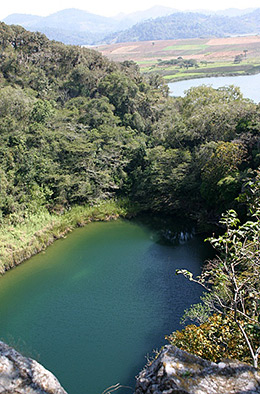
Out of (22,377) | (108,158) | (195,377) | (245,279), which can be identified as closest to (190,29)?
(108,158)

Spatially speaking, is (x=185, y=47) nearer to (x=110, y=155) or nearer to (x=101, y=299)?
(x=110, y=155)

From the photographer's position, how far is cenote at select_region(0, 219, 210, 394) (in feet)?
32.3

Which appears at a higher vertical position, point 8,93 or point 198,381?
point 8,93

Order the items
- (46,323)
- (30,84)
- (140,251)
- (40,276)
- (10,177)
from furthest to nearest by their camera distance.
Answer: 1. (30,84)
2. (10,177)
3. (140,251)
4. (40,276)
5. (46,323)

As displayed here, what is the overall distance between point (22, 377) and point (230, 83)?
137 ft

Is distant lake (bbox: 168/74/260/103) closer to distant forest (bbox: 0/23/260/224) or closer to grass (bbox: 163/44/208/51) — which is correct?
distant forest (bbox: 0/23/260/224)

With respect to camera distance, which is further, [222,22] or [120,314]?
[222,22]

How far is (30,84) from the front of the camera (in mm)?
23656

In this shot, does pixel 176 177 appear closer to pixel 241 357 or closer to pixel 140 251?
pixel 140 251

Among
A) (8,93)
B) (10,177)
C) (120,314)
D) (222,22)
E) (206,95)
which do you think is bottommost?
(120,314)

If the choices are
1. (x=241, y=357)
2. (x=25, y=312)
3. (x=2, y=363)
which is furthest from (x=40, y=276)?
(x=2, y=363)

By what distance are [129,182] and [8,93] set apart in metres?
8.27

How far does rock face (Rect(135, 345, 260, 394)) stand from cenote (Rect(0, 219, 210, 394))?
6425 mm

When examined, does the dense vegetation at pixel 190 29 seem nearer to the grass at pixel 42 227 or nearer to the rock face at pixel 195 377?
the grass at pixel 42 227
